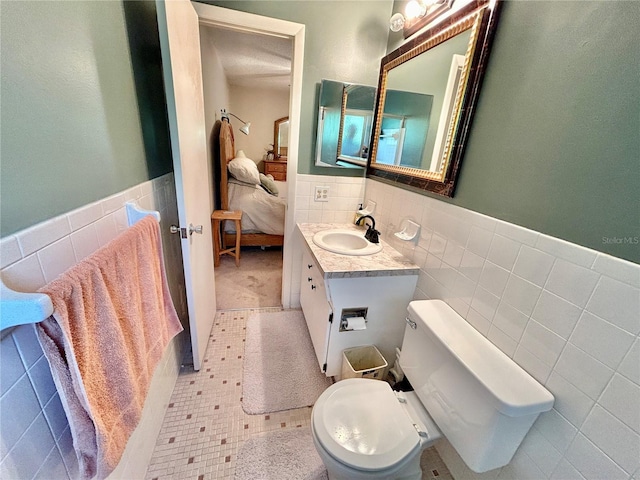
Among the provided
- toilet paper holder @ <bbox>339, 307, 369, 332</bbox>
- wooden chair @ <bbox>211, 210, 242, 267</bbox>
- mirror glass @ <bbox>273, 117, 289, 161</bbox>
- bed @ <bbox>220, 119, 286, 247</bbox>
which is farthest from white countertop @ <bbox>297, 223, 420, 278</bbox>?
mirror glass @ <bbox>273, 117, 289, 161</bbox>

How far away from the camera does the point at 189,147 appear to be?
1256 millimetres

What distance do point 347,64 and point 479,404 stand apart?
189 cm

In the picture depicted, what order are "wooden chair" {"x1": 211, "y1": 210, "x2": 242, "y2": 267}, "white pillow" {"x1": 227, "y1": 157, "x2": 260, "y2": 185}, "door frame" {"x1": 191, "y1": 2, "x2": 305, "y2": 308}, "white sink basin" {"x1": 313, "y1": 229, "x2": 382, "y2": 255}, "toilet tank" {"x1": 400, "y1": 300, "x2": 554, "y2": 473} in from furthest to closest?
1. "white pillow" {"x1": 227, "y1": 157, "x2": 260, "y2": 185}
2. "wooden chair" {"x1": 211, "y1": 210, "x2": 242, "y2": 267}
3. "white sink basin" {"x1": 313, "y1": 229, "x2": 382, "y2": 255}
4. "door frame" {"x1": 191, "y1": 2, "x2": 305, "y2": 308}
5. "toilet tank" {"x1": 400, "y1": 300, "x2": 554, "y2": 473}

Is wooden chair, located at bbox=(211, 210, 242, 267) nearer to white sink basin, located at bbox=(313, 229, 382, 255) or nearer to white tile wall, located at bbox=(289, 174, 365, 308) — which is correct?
white tile wall, located at bbox=(289, 174, 365, 308)

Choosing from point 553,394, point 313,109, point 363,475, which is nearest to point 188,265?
point 363,475

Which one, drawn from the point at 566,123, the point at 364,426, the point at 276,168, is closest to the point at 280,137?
the point at 276,168

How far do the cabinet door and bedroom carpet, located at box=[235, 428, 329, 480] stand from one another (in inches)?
14.1

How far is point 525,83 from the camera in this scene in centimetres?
82

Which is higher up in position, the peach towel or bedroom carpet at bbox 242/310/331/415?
the peach towel

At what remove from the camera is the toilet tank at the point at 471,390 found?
0.73m

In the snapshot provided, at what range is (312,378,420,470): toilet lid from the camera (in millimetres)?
848

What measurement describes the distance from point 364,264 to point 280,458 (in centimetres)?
96

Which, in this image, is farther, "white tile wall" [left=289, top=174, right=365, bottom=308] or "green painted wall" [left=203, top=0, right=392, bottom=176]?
"white tile wall" [left=289, top=174, right=365, bottom=308]

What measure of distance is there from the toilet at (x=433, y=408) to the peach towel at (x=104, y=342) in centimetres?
63
